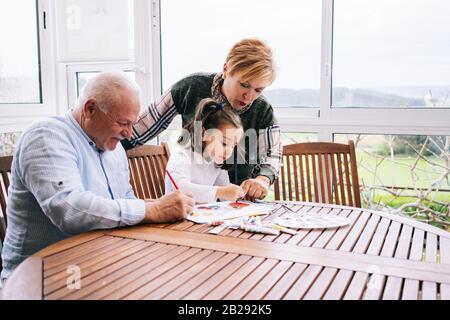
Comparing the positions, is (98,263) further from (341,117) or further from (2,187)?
(341,117)

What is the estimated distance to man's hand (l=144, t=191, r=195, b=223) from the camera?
1414mm

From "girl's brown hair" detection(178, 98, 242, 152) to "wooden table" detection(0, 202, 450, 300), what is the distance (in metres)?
0.68

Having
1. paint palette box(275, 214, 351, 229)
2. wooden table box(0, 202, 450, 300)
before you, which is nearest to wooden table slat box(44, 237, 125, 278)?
wooden table box(0, 202, 450, 300)

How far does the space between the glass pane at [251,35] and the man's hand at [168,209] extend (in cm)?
154

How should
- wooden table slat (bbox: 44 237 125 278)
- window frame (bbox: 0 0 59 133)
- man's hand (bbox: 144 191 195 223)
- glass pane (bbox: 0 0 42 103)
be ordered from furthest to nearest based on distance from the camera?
window frame (bbox: 0 0 59 133) < glass pane (bbox: 0 0 42 103) < man's hand (bbox: 144 191 195 223) < wooden table slat (bbox: 44 237 125 278)

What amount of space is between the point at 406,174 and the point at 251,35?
1.31 m

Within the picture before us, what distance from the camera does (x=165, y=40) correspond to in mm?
3197

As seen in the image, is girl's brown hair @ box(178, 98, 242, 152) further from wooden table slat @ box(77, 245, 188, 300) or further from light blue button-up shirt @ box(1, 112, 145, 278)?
wooden table slat @ box(77, 245, 188, 300)

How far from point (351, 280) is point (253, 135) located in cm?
119

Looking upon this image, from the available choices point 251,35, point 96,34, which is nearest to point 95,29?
point 96,34

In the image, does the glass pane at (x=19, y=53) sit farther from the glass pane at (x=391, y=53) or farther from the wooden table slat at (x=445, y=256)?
the wooden table slat at (x=445, y=256)

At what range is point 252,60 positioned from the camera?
184 cm

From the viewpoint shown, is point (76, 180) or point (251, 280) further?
point (76, 180)
